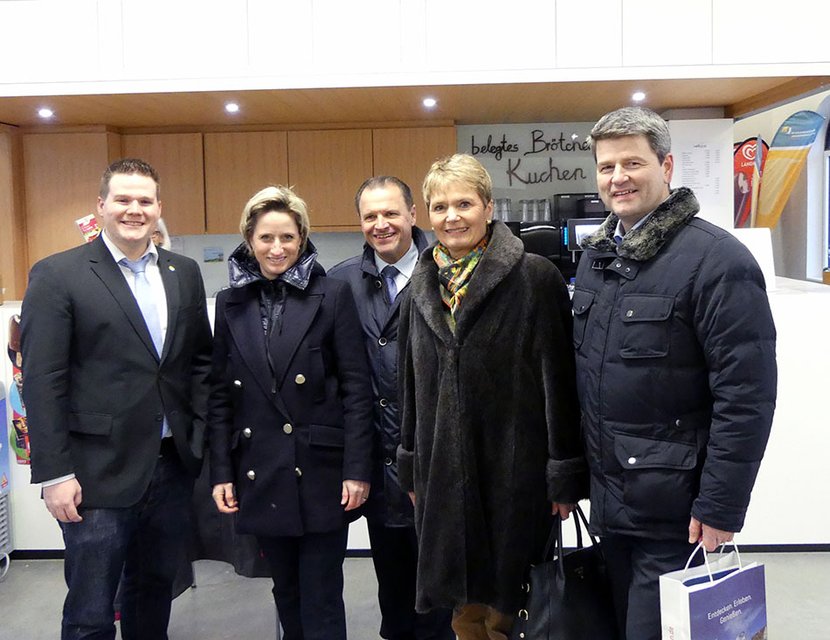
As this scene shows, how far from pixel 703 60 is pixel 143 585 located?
134 inches

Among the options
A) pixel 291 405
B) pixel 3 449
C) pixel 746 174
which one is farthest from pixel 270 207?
pixel 746 174

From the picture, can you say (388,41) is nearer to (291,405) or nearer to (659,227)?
(291,405)

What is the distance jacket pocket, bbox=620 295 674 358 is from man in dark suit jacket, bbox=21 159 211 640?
127 cm

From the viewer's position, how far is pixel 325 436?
222 cm

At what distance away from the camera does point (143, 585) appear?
2.44 m

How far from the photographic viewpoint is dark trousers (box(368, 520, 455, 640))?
2.46 meters

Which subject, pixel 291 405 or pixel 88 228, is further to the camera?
pixel 88 228

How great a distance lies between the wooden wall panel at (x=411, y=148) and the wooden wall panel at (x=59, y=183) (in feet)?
6.11

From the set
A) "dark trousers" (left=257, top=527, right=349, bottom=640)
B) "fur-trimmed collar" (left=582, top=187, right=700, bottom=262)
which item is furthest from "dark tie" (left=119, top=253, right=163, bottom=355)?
"fur-trimmed collar" (left=582, top=187, right=700, bottom=262)

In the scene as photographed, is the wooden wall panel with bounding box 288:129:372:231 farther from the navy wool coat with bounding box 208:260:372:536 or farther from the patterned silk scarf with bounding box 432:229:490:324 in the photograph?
the patterned silk scarf with bounding box 432:229:490:324

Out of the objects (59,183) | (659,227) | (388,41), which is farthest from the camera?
(59,183)

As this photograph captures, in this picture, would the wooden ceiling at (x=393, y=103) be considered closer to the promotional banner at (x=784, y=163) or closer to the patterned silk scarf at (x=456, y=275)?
the promotional banner at (x=784, y=163)

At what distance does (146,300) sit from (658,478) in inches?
57.8

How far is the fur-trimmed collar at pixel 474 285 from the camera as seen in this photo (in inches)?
76.6
